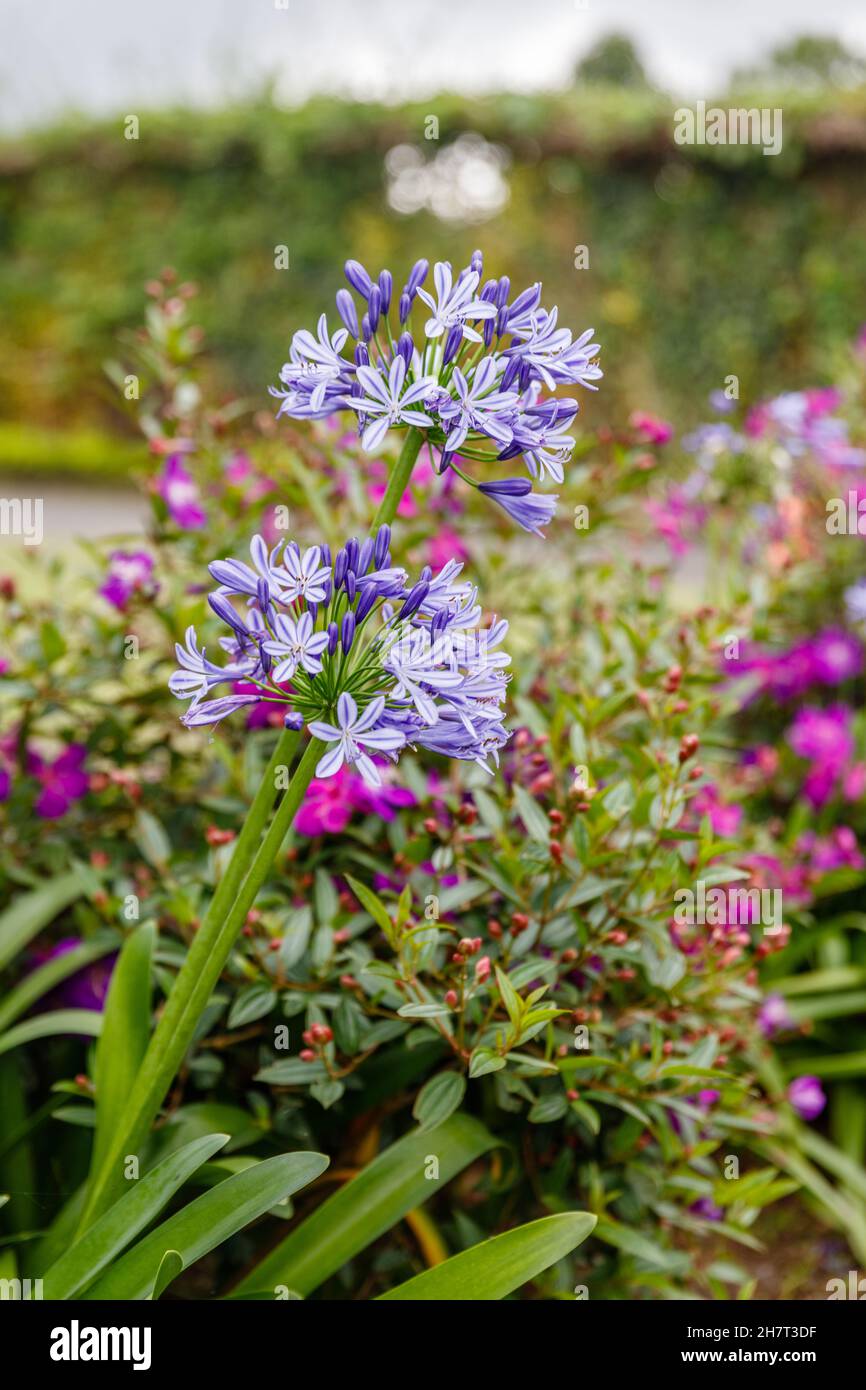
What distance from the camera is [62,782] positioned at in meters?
2.16

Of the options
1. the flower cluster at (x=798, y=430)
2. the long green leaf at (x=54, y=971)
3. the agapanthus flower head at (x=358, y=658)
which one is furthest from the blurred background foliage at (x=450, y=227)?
the agapanthus flower head at (x=358, y=658)

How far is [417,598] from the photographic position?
3.73 ft

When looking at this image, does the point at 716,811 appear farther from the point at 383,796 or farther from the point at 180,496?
the point at 180,496

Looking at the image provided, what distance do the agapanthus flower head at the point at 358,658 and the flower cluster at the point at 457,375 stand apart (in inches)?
5.0

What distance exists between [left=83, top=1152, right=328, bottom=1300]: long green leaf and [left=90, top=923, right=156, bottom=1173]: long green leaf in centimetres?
23

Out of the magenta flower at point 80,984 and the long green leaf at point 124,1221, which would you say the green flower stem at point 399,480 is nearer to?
the long green leaf at point 124,1221

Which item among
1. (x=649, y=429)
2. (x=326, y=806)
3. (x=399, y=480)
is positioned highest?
(x=649, y=429)

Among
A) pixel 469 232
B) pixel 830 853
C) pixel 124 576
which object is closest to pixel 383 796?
pixel 124 576

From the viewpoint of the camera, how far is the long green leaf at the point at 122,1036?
1550 millimetres

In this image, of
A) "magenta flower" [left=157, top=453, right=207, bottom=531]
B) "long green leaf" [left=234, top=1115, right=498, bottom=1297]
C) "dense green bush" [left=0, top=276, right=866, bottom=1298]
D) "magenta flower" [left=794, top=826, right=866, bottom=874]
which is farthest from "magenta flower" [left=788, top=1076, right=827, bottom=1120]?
"magenta flower" [left=157, top=453, right=207, bottom=531]

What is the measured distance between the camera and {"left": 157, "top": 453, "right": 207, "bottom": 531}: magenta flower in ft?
7.30

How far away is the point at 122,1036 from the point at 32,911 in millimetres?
445

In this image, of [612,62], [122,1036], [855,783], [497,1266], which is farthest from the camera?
[612,62]
